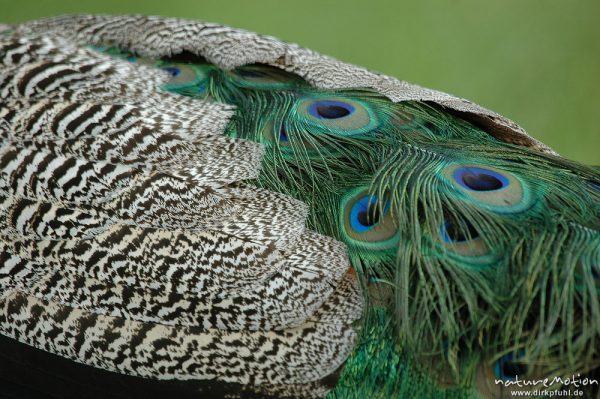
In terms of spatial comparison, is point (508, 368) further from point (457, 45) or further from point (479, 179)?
point (457, 45)

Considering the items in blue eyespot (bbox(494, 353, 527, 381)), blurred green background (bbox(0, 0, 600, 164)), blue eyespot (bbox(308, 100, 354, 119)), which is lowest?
blue eyespot (bbox(494, 353, 527, 381))

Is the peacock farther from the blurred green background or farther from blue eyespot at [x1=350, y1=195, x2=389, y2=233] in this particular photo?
the blurred green background

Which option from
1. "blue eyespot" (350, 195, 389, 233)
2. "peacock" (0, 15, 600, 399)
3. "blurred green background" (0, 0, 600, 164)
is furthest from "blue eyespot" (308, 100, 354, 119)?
"blurred green background" (0, 0, 600, 164)

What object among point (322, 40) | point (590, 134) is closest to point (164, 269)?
point (322, 40)

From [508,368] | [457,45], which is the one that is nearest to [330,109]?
[508,368]

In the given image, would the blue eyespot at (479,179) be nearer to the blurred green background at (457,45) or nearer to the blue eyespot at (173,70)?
the blue eyespot at (173,70)

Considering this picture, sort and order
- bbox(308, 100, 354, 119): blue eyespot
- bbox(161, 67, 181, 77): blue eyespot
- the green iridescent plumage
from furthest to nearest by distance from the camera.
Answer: bbox(161, 67, 181, 77): blue eyespot → bbox(308, 100, 354, 119): blue eyespot → the green iridescent plumage
